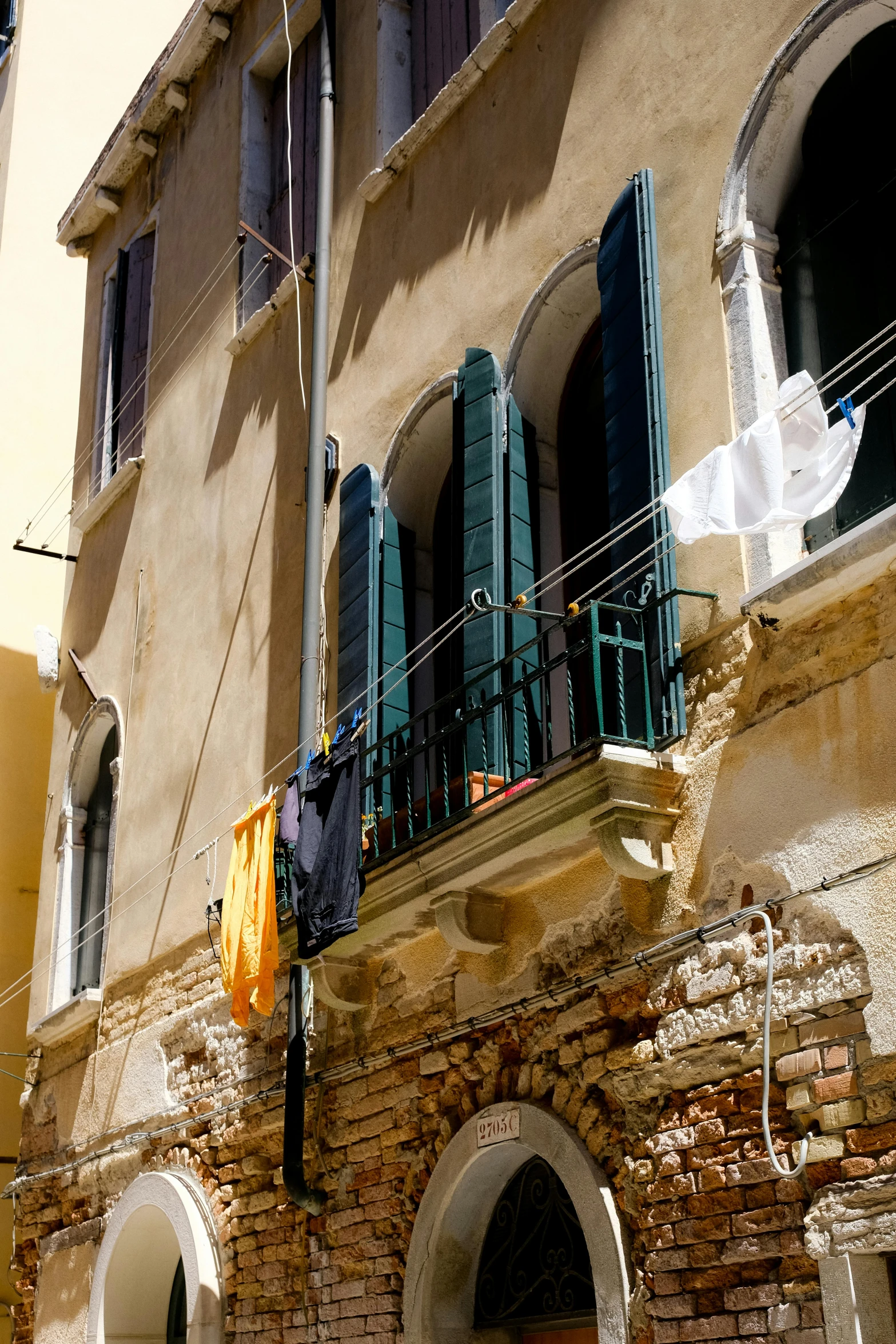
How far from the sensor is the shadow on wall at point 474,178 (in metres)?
8.07

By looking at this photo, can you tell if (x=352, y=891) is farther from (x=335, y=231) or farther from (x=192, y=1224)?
(x=335, y=231)

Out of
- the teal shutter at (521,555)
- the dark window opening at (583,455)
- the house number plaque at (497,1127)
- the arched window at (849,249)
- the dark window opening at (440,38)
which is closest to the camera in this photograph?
the arched window at (849,249)

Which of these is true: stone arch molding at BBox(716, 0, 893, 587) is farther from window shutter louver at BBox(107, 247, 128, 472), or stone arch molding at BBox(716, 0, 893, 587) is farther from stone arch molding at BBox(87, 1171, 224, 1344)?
window shutter louver at BBox(107, 247, 128, 472)

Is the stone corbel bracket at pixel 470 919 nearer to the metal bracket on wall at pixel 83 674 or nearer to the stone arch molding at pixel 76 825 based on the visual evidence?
the stone arch molding at pixel 76 825

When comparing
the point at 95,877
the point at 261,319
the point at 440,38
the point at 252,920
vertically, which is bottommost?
the point at 252,920

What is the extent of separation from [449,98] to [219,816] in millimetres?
4241

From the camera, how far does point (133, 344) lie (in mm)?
13172

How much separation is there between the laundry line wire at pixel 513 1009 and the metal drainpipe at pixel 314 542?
0.27m

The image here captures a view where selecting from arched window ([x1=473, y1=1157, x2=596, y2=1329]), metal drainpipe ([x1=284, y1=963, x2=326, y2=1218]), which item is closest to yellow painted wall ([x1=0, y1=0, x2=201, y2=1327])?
metal drainpipe ([x1=284, y1=963, x2=326, y2=1218])

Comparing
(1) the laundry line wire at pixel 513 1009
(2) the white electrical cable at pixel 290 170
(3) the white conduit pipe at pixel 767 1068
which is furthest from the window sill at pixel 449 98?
(3) the white conduit pipe at pixel 767 1068

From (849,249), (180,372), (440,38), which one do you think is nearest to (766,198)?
(849,249)

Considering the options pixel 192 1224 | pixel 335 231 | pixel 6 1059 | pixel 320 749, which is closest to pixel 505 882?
pixel 320 749

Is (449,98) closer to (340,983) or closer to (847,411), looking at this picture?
(847,411)

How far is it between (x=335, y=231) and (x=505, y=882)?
488 cm
